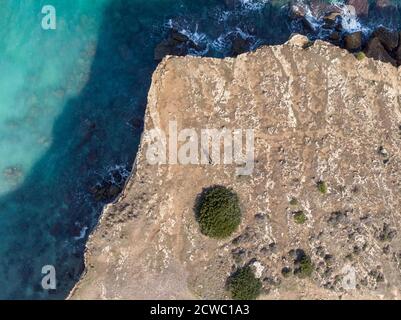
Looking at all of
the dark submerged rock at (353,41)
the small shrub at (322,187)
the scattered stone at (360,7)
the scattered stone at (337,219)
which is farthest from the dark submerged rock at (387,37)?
the scattered stone at (337,219)

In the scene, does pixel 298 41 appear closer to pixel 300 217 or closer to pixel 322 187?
pixel 322 187

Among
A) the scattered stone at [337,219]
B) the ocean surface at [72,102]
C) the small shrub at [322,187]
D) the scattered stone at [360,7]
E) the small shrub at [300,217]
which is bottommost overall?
the scattered stone at [337,219]

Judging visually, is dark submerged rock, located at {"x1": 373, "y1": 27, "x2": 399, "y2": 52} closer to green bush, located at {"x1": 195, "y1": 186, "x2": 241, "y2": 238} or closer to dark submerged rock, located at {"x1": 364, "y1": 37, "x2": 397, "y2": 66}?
dark submerged rock, located at {"x1": 364, "y1": 37, "x2": 397, "y2": 66}

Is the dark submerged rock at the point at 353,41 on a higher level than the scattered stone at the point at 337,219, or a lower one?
higher

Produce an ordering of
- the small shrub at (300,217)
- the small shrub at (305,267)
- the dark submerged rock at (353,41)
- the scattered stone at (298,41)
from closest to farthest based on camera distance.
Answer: the small shrub at (305,267)
the small shrub at (300,217)
the scattered stone at (298,41)
the dark submerged rock at (353,41)

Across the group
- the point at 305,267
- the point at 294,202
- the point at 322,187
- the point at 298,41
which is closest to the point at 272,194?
the point at 294,202

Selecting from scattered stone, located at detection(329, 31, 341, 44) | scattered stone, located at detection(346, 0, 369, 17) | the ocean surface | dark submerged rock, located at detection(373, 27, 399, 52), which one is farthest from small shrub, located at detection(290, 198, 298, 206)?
scattered stone, located at detection(346, 0, 369, 17)

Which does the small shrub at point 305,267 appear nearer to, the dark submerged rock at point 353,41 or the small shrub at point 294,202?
the small shrub at point 294,202
